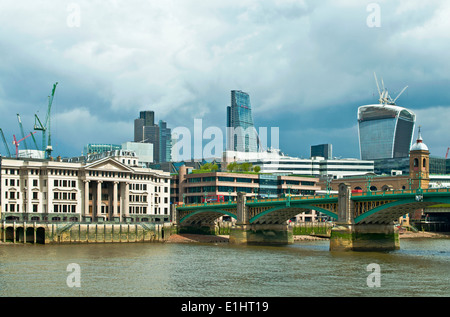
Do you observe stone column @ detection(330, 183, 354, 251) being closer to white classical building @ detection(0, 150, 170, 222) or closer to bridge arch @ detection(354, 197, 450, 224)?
bridge arch @ detection(354, 197, 450, 224)

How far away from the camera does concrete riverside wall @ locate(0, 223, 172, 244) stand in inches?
5108

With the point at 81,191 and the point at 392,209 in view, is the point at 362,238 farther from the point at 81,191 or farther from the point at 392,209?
the point at 81,191

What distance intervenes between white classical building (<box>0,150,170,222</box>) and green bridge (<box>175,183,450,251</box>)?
30861 millimetres

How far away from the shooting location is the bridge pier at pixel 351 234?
4437 inches

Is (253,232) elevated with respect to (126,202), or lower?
lower

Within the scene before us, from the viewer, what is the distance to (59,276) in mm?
71875

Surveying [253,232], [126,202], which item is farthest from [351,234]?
[126,202]

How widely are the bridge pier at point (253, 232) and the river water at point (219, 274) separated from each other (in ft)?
94.6

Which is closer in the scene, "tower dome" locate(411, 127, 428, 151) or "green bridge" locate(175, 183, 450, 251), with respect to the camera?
"green bridge" locate(175, 183, 450, 251)

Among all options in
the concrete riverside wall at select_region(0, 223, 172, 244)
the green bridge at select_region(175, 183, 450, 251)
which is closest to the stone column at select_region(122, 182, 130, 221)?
the concrete riverside wall at select_region(0, 223, 172, 244)

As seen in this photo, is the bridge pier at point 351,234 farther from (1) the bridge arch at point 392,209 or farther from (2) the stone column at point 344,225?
Answer: (1) the bridge arch at point 392,209

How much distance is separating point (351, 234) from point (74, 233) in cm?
5568

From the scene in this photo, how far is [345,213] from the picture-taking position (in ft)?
374

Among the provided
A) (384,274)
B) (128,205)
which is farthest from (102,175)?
(384,274)
